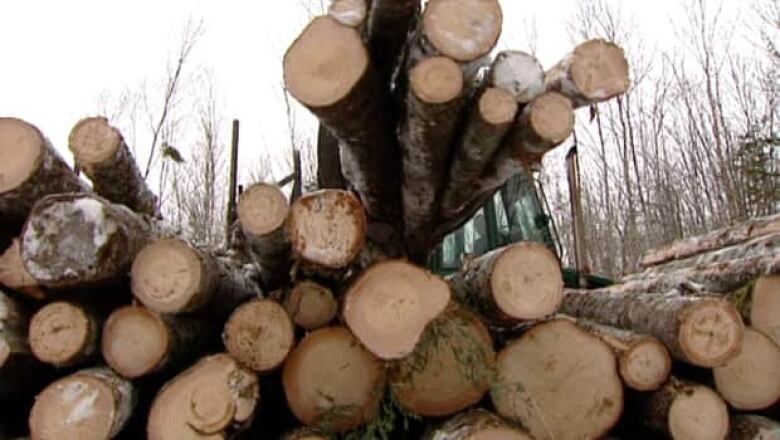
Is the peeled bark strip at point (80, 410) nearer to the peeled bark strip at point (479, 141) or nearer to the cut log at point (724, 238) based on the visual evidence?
the peeled bark strip at point (479, 141)

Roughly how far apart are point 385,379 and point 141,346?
2.87 ft

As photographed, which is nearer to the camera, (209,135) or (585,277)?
(585,277)

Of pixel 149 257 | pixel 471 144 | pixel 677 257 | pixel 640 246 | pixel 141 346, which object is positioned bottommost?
pixel 640 246

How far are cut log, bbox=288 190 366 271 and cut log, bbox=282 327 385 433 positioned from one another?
342 millimetres

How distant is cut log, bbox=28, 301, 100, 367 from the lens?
2.37 meters

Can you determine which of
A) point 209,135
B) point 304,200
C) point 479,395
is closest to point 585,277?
point 479,395

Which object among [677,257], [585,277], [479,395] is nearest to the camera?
[479,395]

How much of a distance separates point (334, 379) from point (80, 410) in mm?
853

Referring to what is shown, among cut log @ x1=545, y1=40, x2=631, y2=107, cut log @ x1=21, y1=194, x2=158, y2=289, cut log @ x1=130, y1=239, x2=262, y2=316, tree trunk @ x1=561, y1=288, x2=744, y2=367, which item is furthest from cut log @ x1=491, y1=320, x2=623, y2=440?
cut log @ x1=21, y1=194, x2=158, y2=289

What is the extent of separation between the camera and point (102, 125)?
264 centimetres

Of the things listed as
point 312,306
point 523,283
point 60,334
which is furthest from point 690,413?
point 60,334

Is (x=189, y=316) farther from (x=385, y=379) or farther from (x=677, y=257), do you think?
(x=677, y=257)

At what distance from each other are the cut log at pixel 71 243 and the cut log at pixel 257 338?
0.45 metres

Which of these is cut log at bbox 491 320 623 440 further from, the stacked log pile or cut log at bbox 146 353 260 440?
cut log at bbox 146 353 260 440
